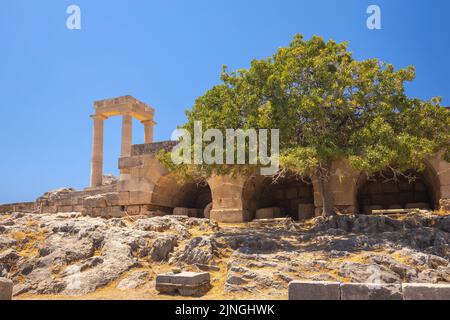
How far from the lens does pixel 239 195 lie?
649 inches

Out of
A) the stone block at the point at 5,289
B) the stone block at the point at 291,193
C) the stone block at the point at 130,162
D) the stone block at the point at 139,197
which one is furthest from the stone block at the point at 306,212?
the stone block at the point at 5,289

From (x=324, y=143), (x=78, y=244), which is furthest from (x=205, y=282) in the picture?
(x=324, y=143)

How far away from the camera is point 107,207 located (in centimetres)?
1884

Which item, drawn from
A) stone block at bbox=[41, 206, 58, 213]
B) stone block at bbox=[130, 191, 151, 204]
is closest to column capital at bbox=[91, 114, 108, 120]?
stone block at bbox=[41, 206, 58, 213]

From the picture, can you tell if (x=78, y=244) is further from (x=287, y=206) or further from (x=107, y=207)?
(x=287, y=206)

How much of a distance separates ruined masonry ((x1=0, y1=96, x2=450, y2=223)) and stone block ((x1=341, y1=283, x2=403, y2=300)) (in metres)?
7.03

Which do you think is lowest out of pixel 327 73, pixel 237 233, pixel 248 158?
pixel 237 233

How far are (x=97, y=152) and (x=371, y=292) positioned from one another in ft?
86.4

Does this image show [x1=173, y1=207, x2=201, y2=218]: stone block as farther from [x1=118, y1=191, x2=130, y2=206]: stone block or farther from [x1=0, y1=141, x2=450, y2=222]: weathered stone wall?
[x1=118, y1=191, x2=130, y2=206]: stone block

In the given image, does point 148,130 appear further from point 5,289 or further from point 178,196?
point 5,289

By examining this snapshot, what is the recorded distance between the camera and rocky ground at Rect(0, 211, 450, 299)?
875 cm

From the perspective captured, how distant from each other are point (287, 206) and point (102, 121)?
1678 cm

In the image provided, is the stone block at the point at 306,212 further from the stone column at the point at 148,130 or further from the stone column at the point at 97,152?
the stone column at the point at 148,130
